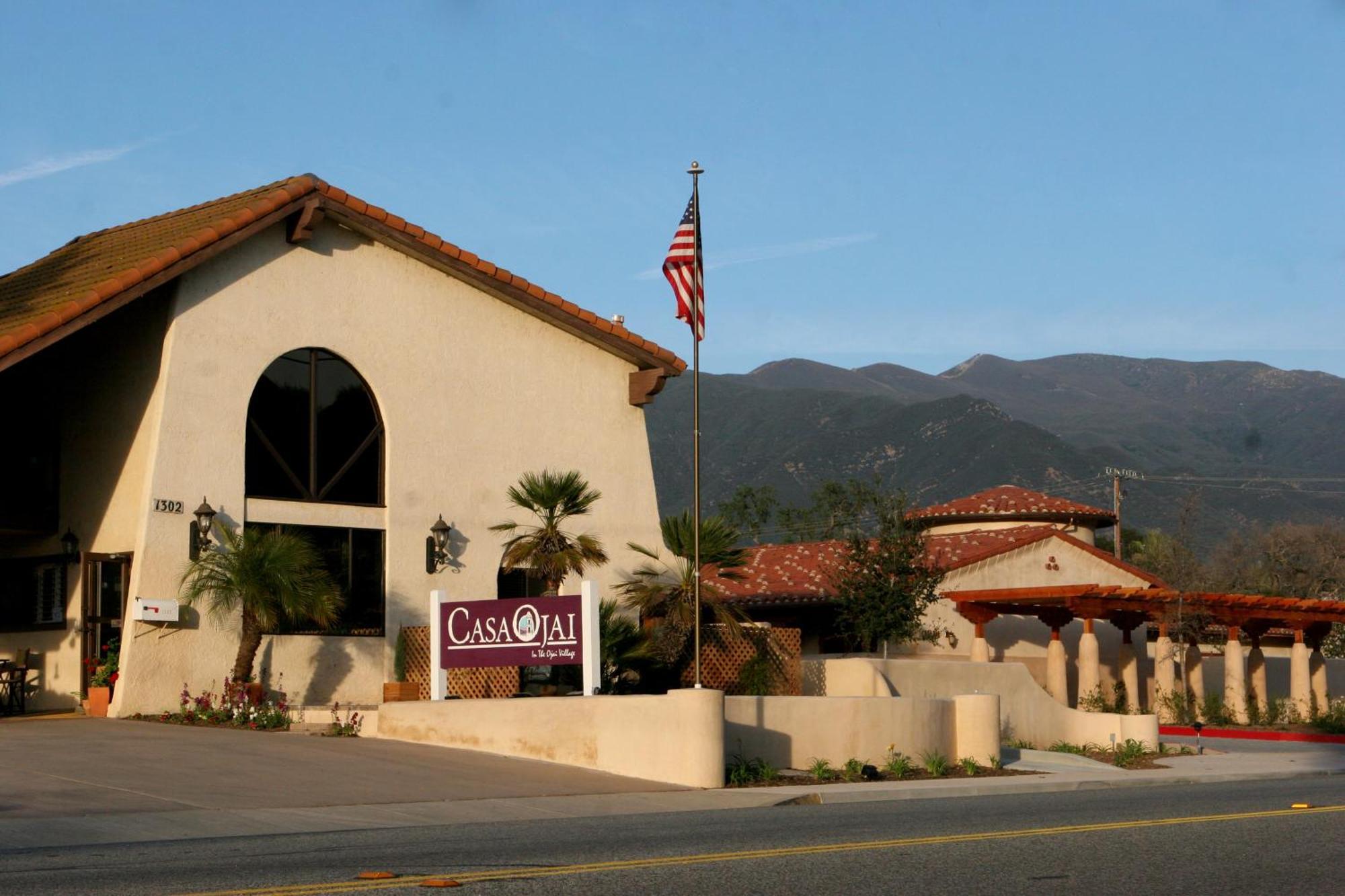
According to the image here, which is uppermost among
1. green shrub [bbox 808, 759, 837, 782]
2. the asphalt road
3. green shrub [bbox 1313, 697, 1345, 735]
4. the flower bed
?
the flower bed

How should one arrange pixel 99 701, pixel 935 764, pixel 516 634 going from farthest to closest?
1. pixel 99 701
2. pixel 516 634
3. pixel 935 764

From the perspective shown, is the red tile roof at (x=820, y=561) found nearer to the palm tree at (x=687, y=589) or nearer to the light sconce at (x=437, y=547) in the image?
the palm tree at (x=687, y=589)

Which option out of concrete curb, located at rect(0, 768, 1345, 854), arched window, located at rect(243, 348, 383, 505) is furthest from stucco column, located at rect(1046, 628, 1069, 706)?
arched window, located at rect(243, 348, 383, 505)

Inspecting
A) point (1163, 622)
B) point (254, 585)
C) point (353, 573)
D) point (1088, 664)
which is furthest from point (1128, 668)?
point (254, 585)

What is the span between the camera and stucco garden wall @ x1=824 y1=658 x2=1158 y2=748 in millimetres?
26984

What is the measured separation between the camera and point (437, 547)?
25453 mm

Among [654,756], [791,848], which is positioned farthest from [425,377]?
[791,848]

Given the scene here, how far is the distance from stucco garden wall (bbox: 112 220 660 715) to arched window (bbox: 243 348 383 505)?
0.69 feet

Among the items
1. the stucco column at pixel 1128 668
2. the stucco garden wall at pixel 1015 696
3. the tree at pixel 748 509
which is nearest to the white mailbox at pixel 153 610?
the stucco garden wall at pixel 1015 696

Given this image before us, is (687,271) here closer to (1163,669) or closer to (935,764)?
(935,764)

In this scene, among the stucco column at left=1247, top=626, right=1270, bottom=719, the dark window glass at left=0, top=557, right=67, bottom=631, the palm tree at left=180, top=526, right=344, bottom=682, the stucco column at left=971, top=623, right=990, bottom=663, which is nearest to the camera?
the palm tree at left=180, top=526, right=344, bottom=682

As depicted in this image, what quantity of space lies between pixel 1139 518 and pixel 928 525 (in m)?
137

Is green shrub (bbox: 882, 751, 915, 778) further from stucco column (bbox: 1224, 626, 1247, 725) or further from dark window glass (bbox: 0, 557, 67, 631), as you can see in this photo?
stucco column (bbox: 1224, 626, 1247, 725)

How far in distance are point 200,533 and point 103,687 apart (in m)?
2.55
